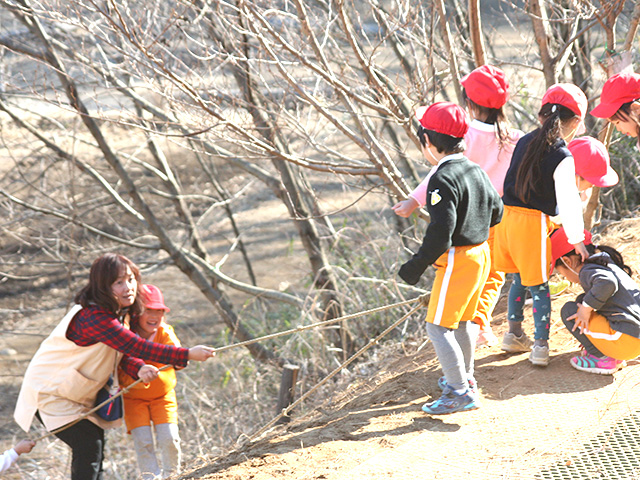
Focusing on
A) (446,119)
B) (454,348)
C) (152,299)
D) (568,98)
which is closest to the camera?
(446,119)

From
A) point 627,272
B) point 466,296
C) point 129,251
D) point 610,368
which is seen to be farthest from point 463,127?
point 129,251

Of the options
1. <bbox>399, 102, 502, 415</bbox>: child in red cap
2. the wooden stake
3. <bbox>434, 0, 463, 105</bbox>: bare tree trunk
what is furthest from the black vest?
the wooden stake

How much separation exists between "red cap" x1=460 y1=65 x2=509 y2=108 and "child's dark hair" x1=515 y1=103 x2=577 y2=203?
260 millimetres

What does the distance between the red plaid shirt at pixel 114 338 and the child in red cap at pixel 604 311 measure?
2.00 meters

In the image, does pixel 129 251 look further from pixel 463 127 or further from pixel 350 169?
pixel 463 127

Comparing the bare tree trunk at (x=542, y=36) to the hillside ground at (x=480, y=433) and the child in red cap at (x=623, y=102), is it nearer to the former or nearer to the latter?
the child in red cap at (x=623, y=102)

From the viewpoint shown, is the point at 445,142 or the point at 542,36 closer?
the point at 445,142

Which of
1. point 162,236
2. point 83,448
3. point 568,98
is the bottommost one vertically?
point 162,236

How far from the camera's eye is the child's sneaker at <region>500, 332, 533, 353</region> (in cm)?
390

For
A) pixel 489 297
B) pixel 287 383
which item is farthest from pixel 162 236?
pixel 489 297

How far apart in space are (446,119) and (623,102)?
1.08 metres

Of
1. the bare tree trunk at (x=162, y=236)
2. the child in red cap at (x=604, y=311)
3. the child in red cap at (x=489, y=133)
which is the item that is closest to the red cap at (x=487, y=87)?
the child in red cap at (x=489, y=133)

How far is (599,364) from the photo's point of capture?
3.61 m

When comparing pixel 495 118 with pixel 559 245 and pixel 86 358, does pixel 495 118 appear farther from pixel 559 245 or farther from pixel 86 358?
pixel 86 358
